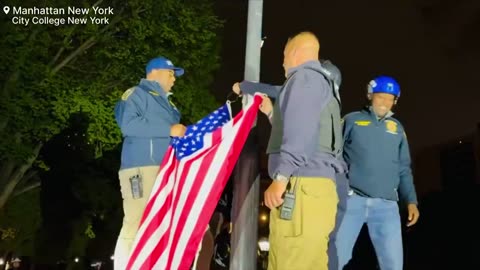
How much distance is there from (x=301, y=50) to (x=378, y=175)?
1785 mm

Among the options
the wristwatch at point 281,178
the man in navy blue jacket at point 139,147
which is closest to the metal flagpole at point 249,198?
the man in navy blue jacket at point 139,147

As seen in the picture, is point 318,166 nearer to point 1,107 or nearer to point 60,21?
point 1,107

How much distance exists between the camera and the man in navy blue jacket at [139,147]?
18.4 feet

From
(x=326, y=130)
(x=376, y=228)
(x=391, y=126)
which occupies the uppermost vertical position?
(x=391, y=126)

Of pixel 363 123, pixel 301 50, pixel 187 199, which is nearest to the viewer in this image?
pixel 301 50

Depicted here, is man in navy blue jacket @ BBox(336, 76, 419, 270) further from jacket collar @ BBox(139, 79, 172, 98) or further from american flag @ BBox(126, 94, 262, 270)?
jacket collar @ BBox(139, 79, 172, 98)

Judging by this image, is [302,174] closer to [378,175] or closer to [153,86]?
[378,175]

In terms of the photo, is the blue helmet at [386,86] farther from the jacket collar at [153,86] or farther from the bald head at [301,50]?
the jacket collar at [153,86]

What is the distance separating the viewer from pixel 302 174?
4219 millimetres

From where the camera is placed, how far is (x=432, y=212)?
2689cm

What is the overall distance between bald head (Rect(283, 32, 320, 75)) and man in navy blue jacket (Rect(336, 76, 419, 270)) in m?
1.52

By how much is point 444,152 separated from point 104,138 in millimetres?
58498

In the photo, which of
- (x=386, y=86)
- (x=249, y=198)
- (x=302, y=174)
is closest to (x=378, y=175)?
(x=386, y=86)

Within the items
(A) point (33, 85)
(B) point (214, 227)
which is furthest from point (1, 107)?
(B) point (214, 227)
